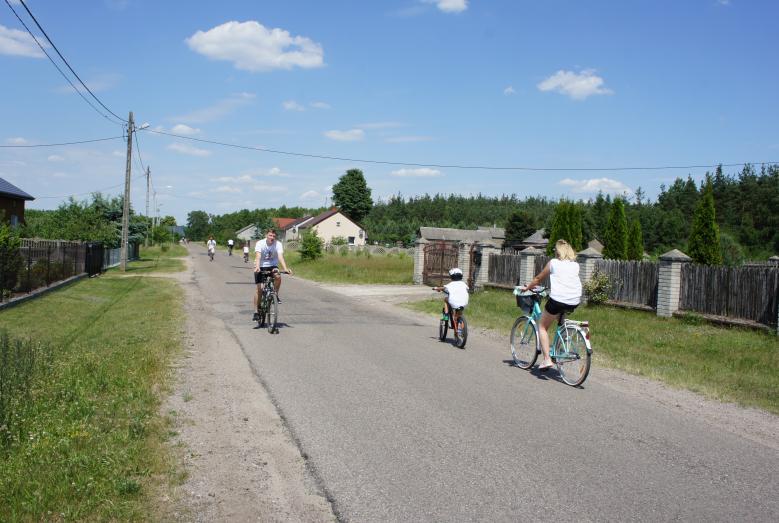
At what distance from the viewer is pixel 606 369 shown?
9789 millimetres

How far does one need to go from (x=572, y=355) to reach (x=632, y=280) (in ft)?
33.1

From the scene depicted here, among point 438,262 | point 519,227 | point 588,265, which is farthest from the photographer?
point 519,227

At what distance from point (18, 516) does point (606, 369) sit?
814 cm

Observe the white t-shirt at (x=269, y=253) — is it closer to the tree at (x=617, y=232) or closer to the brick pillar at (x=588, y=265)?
the brick pillar at (x=588, y=265)

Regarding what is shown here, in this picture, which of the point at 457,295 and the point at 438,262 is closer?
the point at 457,295

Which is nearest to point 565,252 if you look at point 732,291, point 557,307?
point 557,307

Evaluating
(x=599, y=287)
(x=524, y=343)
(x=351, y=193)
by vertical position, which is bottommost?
(x=524, y=343)

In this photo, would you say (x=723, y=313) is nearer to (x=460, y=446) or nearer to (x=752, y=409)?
(x=752, y=409)

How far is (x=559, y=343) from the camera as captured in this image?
331 inches

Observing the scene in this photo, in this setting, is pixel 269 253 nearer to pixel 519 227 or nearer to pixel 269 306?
pixel 269 306

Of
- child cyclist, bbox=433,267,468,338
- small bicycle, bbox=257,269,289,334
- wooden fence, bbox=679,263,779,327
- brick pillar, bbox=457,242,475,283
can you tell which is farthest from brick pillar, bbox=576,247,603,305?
small bicycle, bbox=257,269,289,334

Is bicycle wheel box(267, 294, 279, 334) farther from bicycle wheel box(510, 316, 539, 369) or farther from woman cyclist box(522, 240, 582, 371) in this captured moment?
woman cyclist box(522, 240, 582, 371)

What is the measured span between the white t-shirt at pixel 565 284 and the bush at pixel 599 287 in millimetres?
10364

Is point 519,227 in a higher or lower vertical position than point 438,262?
higher
